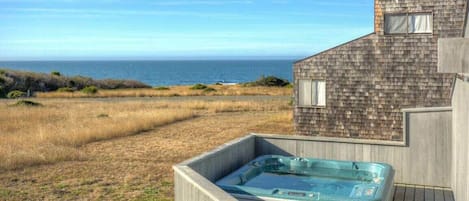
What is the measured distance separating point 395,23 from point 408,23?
0.32m

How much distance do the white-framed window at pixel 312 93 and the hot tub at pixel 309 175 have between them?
15.6ft

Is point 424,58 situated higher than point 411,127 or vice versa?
point 424,58

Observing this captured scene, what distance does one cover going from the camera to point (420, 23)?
12297 mm

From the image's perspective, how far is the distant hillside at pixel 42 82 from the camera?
139 ft

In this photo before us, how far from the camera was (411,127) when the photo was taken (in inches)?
331

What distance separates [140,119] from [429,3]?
10.5 meters

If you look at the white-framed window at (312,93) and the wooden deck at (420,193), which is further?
the white-framed window at (312,93)

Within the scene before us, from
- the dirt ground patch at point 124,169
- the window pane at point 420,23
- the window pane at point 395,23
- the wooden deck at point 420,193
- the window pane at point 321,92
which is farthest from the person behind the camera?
the window pane at point 321,92

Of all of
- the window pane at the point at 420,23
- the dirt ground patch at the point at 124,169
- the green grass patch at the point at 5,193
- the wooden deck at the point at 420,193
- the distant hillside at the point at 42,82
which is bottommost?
the green grass patch at the point at 5,193

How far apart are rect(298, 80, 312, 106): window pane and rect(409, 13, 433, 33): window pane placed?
308 cm

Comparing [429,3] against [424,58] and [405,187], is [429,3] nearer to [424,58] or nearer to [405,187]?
[424,58]

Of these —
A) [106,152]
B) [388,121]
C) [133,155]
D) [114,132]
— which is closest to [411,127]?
[388,121]

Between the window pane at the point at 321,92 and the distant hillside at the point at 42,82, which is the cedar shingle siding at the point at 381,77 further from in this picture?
the distant hillside at the point at 42,82

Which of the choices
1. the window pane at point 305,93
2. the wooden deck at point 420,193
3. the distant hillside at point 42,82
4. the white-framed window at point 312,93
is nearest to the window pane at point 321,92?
the white-framed window at point 312,93
